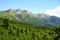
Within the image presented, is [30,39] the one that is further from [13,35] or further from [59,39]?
[59,39]

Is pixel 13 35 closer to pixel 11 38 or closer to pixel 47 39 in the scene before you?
pixel 11 38

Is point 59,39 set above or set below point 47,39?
above

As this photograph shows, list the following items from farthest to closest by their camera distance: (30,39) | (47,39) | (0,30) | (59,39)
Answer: (0,30) < (30,39) < (47,39) < (59,39)

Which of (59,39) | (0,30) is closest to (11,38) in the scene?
(0,30)

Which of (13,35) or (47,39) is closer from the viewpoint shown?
(47,39)

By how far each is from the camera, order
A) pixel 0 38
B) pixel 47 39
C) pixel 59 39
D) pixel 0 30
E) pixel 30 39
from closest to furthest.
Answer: pixel 59 39, pixel 47 39, pixel 0 38, pixel 30 39, pixel 0 30

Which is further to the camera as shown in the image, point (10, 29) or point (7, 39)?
point (10, 29)

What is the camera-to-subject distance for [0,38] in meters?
154

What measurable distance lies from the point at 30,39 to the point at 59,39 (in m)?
112

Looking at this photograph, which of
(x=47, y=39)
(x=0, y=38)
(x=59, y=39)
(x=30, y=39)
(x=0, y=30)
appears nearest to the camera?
(x=59, y=39)

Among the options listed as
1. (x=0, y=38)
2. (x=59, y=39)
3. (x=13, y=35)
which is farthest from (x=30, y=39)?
(x=59, y=39)

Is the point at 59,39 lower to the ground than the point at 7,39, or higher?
higher

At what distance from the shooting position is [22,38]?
566 ft

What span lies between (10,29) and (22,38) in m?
24.0
